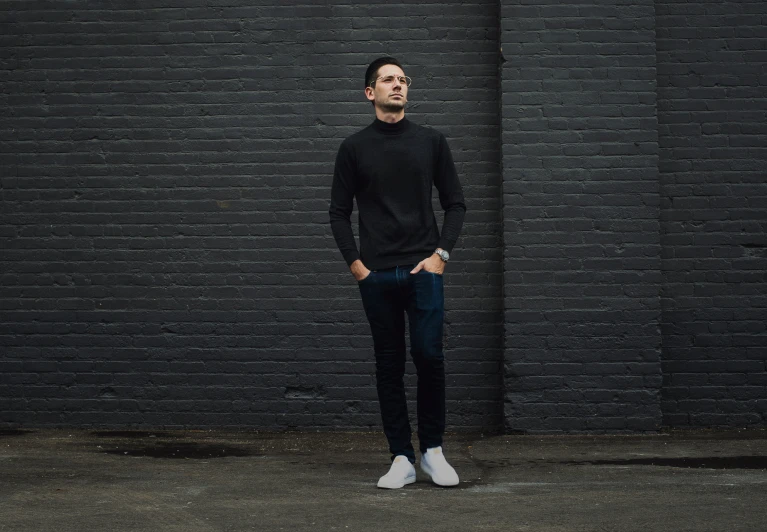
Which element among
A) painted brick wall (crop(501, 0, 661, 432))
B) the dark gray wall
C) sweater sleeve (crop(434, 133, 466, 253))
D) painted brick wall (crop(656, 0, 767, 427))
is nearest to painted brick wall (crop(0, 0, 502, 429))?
the dark gray wall

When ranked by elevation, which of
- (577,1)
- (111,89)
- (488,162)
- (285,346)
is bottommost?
(285,346)

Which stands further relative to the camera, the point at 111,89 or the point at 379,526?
the point at 111,89

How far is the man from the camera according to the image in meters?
4.92

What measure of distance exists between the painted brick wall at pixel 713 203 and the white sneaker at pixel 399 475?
265cm

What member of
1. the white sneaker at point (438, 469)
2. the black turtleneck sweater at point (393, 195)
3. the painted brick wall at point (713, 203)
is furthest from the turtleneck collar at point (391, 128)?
the painted brick wall at point (713, 203)

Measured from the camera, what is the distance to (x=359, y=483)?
16.6 ft

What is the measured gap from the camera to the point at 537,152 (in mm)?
6754

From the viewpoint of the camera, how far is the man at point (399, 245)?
492cm

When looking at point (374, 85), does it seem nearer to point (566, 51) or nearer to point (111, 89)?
point (566, 51)

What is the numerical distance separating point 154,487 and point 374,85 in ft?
7.39

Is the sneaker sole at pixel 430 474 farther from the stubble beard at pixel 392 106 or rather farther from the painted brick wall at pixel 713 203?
the painted brick wall at pixel 713 203

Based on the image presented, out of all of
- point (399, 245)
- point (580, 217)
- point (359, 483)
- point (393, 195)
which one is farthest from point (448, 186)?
point (580, 217)

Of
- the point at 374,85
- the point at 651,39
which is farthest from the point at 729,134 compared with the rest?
the point at 374,85

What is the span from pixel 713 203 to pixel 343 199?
307 cm
